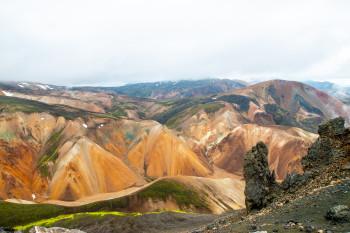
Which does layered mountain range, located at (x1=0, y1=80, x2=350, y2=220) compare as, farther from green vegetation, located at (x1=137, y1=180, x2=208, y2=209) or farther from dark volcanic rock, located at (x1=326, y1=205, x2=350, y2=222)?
dark volcanic rock, located at (x1=326, y1=205, x2=350, y2=222)

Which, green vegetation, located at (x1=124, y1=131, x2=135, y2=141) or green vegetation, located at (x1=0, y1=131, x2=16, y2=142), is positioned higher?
green vegetation, located at (x1=0, y1=131, x2=16, y2=142)

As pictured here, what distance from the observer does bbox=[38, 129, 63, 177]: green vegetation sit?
495 feet

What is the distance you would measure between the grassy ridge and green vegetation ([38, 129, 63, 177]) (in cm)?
4057

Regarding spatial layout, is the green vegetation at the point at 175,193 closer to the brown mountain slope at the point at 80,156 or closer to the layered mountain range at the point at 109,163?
the layered mountain range at the point at 109,163

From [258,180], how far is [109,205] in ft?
248

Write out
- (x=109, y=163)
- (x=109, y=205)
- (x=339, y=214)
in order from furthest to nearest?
(x=109, y=163)
(x=109, y=205)
(x=339, y=214)

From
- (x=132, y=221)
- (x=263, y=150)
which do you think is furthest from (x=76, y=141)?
(x=263, y=150)

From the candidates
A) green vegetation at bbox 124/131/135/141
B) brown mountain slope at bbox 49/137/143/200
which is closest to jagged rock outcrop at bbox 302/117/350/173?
brown mountain slope at bbox 49/137/143/200

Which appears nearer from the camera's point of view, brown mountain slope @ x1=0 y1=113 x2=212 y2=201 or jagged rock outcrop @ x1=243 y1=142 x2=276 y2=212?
jagged rock outcrop @ x1=243 y1=142 x2=276 y2=212

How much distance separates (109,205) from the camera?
10544cm

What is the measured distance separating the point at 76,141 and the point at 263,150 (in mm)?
132595

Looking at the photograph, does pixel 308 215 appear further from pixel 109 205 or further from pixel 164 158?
pixel 164 158

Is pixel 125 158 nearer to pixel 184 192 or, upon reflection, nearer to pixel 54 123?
pixel 54 123

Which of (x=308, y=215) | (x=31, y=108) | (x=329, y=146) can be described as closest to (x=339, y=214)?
(x=308, y=215)
